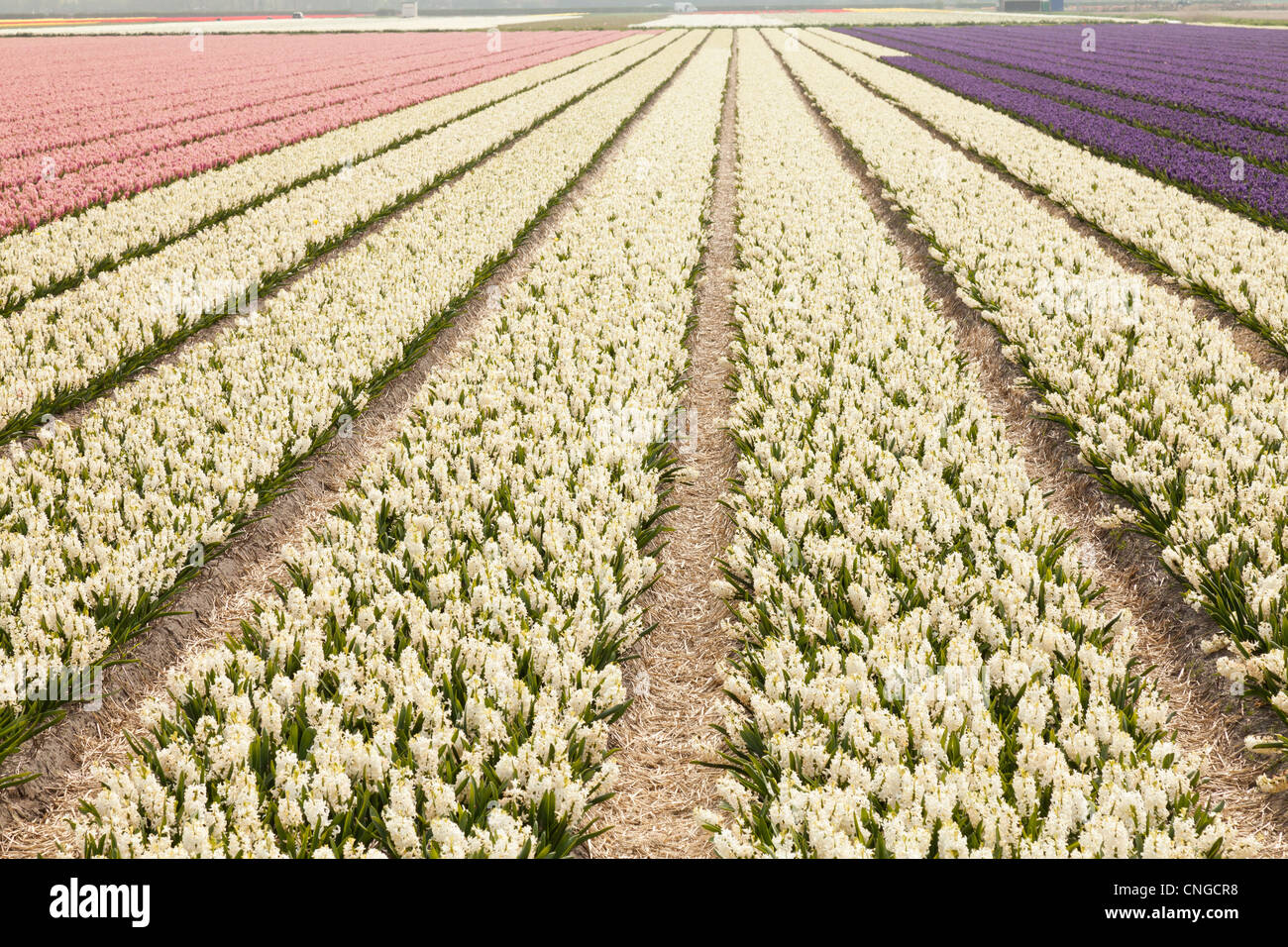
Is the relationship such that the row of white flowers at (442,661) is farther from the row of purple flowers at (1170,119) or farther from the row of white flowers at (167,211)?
the row of purple flowers at (1170,119)

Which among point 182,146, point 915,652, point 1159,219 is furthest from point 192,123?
point 915,652

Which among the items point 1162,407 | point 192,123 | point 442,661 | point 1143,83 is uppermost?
point 1143,83

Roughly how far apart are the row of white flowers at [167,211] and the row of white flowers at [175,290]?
426 mm

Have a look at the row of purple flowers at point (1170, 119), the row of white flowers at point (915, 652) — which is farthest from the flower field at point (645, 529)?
the row of purple flowers at point (1170, 119)

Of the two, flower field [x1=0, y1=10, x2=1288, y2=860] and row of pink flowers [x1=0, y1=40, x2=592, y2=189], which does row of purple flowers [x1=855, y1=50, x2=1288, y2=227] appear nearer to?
flower field [x1=0, y1=10, x2=1288, y2=860]

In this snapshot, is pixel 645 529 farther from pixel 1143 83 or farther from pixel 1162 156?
pixel 1143 83

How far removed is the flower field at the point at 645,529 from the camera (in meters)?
3.79

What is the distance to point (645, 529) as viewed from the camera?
634cm

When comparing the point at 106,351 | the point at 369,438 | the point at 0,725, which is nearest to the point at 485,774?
the point at 0,725

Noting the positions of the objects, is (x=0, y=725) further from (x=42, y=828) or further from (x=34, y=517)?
(x=34, y=517)

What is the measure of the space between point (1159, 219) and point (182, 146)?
2342 cm

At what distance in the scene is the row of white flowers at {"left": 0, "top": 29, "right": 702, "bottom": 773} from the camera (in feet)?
16.9

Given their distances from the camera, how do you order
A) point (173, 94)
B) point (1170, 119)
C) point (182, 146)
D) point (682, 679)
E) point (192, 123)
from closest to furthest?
point (682, 679) < point (182, 146) < point (1170, 119) < point (192, 123) < point (173, 94)

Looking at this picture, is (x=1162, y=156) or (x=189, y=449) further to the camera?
(x=1162, y=156)
